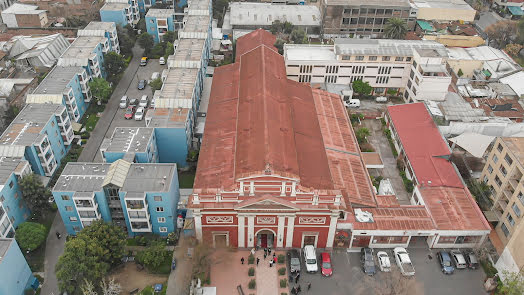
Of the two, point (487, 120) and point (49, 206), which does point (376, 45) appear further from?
point (49, 206)

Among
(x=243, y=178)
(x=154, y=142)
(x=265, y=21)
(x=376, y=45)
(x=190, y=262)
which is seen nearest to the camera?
(x=243, y=178)

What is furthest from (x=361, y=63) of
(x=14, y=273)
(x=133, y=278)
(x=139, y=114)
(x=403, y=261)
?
(x=14, y=273)

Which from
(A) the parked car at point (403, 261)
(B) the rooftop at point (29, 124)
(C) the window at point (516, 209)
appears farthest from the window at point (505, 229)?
(B) the rooftop at point (29, 124)

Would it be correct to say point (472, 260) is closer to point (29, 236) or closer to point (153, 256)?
point (153, 256)

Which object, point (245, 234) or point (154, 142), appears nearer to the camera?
point (245, 234)

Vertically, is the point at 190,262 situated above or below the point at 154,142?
below

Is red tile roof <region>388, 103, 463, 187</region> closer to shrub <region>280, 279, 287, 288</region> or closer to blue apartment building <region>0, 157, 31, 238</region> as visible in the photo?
shrub <region>280, 279, 287, 288</region>

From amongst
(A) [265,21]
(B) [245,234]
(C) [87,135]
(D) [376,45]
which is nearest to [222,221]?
Result: (B) [245,234]

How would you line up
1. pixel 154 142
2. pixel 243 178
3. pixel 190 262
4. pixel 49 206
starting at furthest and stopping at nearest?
pixel 154 142
pixel 49 206
pixel 190 262
pixel 243 178
